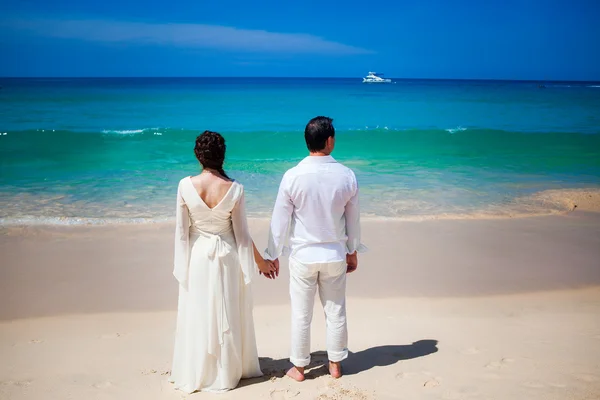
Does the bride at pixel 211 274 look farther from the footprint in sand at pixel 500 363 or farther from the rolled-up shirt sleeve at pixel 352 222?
the footprint in sand at pixel 500 363

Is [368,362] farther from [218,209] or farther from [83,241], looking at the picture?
[83,241]

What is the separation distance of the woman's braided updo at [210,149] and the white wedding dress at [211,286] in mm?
159

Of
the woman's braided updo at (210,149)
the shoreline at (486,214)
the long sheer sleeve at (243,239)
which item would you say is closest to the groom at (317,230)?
the long sheer sleeve at (243,239)

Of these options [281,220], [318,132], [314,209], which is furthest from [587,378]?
[318,132]

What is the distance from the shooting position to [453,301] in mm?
5074

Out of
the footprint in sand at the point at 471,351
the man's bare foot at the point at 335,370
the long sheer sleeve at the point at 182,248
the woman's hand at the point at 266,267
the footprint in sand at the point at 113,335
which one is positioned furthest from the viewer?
the footprint in sand at the point at 113,335

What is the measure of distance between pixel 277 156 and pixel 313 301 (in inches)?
626

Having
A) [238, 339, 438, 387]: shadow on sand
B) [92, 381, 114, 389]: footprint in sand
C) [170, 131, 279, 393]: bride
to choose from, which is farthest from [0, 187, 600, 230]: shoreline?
[170, 131, 279, 393]: bride

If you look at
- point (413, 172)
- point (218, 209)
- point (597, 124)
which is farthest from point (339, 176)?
point (597, 124)

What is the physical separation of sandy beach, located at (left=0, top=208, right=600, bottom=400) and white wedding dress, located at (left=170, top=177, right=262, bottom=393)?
0.55ft

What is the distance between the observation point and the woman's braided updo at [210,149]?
3.01 m

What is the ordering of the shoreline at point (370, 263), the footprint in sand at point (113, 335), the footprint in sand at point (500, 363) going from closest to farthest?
the footprint in sand at point (500, 363), the footprint in sand at point (113, 335), the shoreline at point (370, 263)

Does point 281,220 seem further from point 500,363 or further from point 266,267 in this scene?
point 500,363

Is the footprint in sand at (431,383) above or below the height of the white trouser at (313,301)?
below
